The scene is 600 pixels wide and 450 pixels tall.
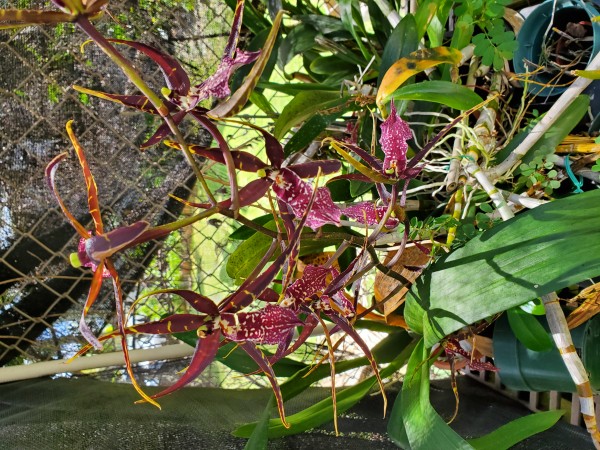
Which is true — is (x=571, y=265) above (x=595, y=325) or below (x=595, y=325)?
above

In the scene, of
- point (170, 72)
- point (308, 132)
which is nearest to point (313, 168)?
point (170, 72)

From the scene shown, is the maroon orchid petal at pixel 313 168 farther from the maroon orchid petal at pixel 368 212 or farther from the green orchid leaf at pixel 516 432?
the green orchid leaf at pixel 516 432

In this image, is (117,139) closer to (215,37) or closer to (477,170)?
(215,37)

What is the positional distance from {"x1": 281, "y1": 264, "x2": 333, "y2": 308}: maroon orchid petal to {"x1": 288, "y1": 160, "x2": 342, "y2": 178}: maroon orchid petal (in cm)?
8

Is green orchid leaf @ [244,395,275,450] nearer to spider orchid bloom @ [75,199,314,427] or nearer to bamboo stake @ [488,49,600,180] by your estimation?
spider orchid bloom @ [75,199,314,427]

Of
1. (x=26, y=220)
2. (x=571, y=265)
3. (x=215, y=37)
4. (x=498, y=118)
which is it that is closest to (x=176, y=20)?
(x=215, y=37)

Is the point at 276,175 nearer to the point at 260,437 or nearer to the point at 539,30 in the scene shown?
the point at 260,437

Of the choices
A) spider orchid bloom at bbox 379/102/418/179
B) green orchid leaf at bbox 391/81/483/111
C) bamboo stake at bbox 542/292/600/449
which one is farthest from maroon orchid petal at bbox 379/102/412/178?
bamboo stake at bbox 542/292/600/449

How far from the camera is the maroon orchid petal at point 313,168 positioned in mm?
451

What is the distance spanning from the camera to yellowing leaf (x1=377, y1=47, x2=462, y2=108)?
0.56m

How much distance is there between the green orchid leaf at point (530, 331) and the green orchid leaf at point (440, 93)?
0.26 metres

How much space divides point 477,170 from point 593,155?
150mm

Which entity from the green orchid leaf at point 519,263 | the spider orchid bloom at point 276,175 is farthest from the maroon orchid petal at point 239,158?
the green orchid leaf at point 519,263

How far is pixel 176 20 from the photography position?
40.2 inches
